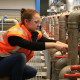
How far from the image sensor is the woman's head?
1.72m

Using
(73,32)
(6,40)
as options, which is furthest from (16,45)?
(73,32)

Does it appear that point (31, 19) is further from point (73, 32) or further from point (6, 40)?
point (73, 32)

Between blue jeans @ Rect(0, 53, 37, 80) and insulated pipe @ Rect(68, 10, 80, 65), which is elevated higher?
insulated pipe @ Rect(68, 10, 80, 65)

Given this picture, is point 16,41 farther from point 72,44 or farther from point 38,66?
point 38,66

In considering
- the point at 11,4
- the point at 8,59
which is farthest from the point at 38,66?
the point at 11,4

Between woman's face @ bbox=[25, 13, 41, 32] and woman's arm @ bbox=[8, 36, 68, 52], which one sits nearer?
woman's arm @ bbox=[8, 36, 68, 52]

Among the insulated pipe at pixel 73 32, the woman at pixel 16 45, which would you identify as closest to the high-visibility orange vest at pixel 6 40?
the woman at pixel 16 45

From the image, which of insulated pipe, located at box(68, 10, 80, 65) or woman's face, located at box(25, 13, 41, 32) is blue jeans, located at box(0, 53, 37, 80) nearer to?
woman's face, located at box(25, 13, 41, 32)

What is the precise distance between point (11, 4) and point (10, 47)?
19.5 feet

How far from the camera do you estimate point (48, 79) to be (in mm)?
2541

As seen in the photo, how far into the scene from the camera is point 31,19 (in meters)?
1.73

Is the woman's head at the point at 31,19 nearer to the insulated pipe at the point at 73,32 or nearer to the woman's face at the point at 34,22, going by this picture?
the woman's face at the point at 34,22

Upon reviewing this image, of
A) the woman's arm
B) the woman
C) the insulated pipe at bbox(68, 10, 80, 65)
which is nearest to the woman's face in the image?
the woman

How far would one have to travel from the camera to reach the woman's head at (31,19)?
172 centimetres
